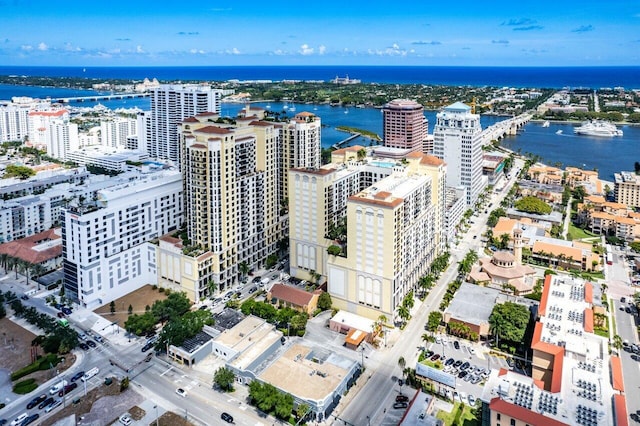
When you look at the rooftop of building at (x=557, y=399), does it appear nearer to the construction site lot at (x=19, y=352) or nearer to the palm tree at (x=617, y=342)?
the palm tree at (x=617, y=342)

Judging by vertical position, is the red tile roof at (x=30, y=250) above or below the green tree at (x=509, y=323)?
above

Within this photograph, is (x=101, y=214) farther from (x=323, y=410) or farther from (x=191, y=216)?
(x=323, y=410)

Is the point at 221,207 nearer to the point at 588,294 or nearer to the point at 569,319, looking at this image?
the point at 569,319

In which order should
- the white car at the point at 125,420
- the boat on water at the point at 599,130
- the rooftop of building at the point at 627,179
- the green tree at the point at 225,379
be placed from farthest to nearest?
the boat on water at the point at 599,130, the rooftop of building at the point at 627,179, the green tree at the point at 225,379, the white car at the point at 125,420

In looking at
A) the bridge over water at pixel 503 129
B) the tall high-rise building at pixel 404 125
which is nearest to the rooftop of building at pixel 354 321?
the tall high-rise building at pixel 404 125

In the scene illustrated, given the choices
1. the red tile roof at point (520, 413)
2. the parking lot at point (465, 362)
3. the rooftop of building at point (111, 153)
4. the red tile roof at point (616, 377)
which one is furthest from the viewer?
the rooftop of building at point (111, 153)

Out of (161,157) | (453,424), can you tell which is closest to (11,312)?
(453,424)

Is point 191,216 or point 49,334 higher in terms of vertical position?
point 191,216

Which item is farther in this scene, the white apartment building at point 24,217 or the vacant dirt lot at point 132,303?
the white apartment building at point 24,217
